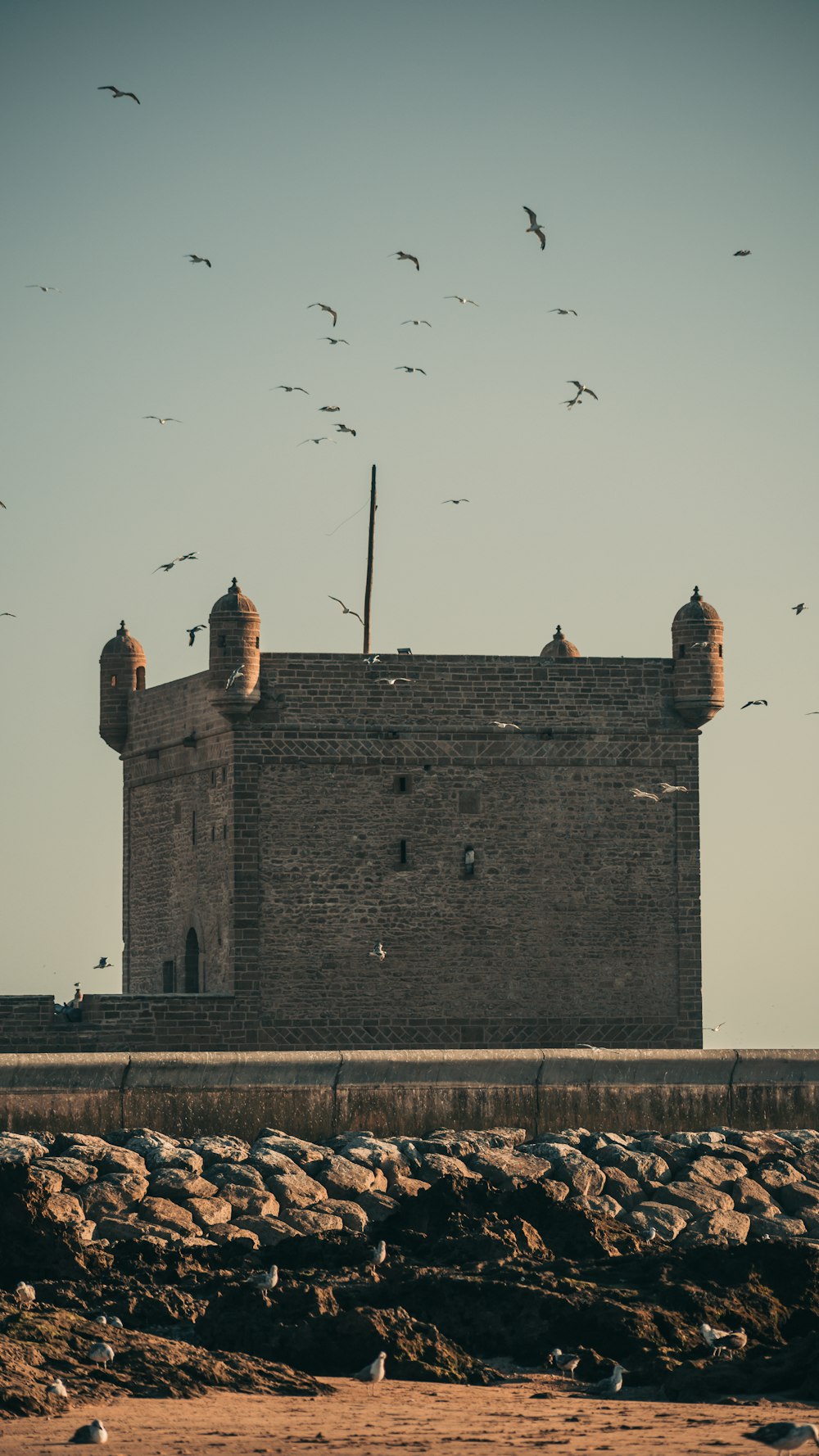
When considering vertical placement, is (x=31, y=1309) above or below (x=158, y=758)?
below

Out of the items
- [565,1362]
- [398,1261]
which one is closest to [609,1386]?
[565,1362]

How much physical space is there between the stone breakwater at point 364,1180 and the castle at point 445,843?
9.47 metres

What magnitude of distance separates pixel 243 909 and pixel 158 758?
3.66 meters


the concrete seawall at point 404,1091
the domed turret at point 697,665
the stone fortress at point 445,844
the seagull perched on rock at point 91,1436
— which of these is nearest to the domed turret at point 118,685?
the stone fortress at point 445,844

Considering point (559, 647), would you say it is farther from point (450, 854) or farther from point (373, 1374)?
point (373, 1374)

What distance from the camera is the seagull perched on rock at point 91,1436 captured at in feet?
35.9

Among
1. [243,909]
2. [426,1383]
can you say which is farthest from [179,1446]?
[243,909]

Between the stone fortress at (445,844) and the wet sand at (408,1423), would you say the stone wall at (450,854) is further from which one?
the wet sand at (408,1423)

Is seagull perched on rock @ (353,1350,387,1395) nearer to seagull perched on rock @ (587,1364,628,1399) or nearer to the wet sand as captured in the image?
the wet sand

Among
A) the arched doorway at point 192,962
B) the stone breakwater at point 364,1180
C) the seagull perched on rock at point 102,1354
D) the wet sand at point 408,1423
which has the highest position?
the arched doorway at point 192,962

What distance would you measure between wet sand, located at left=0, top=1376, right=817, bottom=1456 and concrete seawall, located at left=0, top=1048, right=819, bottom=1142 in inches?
213

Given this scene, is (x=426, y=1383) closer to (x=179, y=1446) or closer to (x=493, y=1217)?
(x=179, y=1446)

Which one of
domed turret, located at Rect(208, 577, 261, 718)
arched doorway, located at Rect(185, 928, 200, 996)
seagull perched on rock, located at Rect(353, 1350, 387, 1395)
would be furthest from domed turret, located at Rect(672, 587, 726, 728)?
seagull perched on rock, located at Rect(353, 1350, 387, 1395)

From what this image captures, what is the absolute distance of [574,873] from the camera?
29125 millimetres
